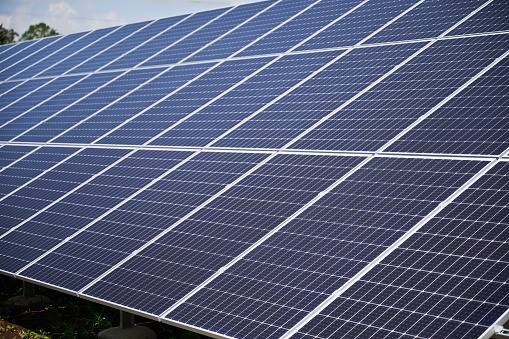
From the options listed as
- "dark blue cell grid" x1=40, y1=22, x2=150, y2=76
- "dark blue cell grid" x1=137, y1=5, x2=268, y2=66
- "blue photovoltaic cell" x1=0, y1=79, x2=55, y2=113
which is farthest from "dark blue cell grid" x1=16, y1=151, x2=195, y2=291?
"dark blue cell grid" x1=40, y1=22, x2=150, y2=76

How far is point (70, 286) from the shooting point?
12766 mm

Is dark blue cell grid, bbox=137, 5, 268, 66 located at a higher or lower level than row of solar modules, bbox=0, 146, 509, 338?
higher

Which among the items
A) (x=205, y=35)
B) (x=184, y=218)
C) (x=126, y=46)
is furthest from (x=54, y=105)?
(x=184, y=218)

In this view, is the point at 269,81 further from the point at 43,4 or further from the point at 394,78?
the point at 43,4

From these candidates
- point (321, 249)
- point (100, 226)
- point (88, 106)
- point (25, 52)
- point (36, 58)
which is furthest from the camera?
point (25, 52)

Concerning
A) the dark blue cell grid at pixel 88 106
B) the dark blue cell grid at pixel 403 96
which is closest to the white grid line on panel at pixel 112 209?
the dark blue cell grid at pixel 403 96

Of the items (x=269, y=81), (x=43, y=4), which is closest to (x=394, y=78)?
(x=269, y=81)

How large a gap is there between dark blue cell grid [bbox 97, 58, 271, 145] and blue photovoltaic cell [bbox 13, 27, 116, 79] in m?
8.73

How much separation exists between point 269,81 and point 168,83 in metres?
3.97

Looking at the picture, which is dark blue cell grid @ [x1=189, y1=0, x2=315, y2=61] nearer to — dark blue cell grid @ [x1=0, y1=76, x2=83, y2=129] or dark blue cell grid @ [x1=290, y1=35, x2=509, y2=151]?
dark blue cell grid @ [x1=0, y1=76, x2=83, y2=129]

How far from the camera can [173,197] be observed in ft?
46.0

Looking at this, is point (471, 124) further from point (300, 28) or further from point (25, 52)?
point (25, 52)

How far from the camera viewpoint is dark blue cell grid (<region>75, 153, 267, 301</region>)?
1342cm

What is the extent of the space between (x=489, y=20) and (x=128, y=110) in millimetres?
9893
